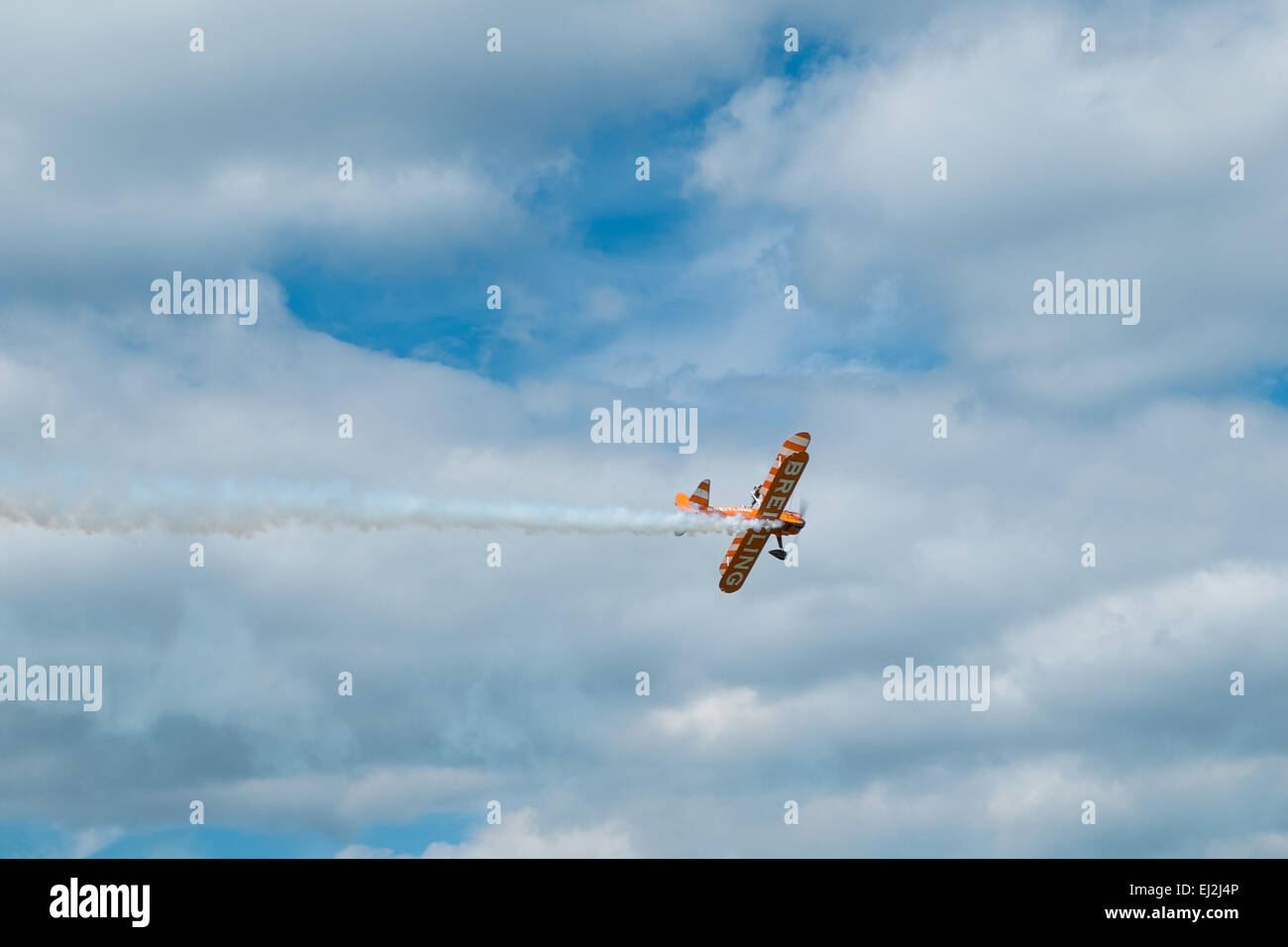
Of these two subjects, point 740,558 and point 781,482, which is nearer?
point 781,482

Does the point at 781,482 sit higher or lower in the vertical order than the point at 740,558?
higher

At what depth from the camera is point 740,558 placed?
94250mm

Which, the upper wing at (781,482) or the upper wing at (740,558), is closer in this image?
the upper wing at (781,482)

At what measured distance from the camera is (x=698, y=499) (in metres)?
90.3

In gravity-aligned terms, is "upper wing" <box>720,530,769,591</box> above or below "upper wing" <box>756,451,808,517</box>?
below

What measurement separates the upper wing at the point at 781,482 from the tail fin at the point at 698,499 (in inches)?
132

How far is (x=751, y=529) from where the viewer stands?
91875 mm

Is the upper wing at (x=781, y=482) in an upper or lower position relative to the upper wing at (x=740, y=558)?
upper

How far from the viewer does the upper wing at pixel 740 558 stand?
3652 inches

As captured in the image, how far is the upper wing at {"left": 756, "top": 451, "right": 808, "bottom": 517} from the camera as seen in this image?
89.1 metres

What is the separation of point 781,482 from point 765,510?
240 centimetres

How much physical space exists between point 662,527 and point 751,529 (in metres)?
5.47

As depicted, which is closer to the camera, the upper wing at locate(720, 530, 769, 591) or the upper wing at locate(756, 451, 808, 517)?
the upper wing at locate(756, 451, 808, 517)
